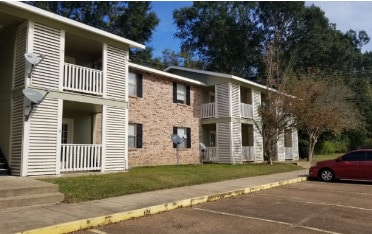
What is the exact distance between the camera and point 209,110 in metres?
→ 25.0

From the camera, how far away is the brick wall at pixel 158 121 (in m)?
20.0

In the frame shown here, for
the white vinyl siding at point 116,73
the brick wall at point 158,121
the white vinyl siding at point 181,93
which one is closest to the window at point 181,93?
the white vinyl siding at point 181,93

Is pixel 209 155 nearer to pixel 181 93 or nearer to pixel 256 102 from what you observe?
pixel 181 93

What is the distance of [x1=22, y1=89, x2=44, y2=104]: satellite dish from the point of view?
1215 cm

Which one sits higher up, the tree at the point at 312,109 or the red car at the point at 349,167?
the tree at the point at 312,109

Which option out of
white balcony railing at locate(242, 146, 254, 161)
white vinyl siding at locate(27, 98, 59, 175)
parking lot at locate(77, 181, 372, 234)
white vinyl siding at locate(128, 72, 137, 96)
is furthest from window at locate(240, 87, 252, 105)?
white vinyl siding at locate(27, 98, 59, 175)

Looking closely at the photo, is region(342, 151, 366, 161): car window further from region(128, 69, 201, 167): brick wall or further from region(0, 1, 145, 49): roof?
region(0, 1, 145, 49): roof

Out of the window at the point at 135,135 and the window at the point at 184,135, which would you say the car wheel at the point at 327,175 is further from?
the window at the point at 135,135

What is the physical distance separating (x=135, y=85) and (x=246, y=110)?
9.30m

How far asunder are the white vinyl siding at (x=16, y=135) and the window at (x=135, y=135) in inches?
279

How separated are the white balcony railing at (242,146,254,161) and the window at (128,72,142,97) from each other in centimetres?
896

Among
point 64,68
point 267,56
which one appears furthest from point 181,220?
point 267,56

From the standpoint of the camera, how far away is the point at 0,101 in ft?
46.4

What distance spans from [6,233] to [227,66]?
42.7 meters
